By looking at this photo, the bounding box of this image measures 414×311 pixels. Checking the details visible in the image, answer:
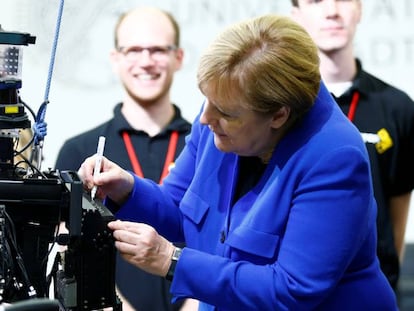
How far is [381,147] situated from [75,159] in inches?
39.9

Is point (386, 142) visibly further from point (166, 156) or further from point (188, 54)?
point (188, 54)

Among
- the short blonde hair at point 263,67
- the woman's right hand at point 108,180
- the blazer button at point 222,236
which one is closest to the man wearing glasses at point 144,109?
the woman's right hand at point 108,180

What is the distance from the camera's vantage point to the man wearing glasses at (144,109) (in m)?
3.44

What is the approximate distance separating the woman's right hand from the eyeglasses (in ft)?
3.90

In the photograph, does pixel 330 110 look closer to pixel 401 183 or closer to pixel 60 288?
pixel 60 288

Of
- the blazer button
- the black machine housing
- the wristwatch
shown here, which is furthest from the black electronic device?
the blazer button

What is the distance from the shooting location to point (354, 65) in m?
3.49

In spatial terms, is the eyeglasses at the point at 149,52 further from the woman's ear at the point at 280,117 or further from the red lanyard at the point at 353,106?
the woman's ear at the point at 280,117

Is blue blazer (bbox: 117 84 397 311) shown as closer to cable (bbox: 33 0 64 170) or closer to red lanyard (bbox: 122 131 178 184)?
cable (bbox: 33 0 64 170)

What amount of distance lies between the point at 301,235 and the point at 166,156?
139 cm

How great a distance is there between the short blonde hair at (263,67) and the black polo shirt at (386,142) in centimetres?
117

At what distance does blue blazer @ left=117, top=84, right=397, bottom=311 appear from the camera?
6.95 feet

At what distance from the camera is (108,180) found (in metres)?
2.35

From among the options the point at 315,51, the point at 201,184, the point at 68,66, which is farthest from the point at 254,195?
the point at 68,66
